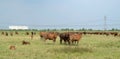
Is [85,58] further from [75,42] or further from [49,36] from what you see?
[49,36]

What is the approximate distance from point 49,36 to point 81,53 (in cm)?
1438

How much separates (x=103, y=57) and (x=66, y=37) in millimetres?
13745

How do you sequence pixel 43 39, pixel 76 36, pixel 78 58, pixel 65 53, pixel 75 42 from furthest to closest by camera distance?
pixel 43 39, pixel 75 42, pixel 76 36, pixel 65 53, pixel 78 58

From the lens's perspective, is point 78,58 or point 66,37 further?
point 66,37

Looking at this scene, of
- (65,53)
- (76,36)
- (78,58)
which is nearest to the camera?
(78,58)

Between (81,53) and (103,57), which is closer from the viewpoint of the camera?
(103,57)

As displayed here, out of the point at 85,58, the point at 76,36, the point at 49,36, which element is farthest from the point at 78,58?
the point at 49,36

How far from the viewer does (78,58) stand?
1805cm

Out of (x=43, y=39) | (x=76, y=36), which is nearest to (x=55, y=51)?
(x=76, y=36)

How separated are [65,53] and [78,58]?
9.58 feet

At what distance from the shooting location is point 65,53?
20.9 m

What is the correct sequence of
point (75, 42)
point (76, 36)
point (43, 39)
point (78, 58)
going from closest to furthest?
point (78, 58) → point (76, 36) → point (75, 42) → point (43, 39)

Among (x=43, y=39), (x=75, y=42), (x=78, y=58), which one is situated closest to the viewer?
(x=78, y=58)

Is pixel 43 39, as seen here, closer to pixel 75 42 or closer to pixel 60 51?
pixel 75 42
